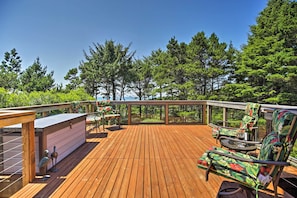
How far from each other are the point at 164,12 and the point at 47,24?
7348mm

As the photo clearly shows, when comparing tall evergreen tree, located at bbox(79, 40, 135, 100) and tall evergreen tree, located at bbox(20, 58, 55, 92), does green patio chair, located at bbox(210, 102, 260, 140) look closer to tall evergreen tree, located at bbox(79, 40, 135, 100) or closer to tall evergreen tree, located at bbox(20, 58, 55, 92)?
tall evergreen tree, located at bbox(79, 40, 135, 100)

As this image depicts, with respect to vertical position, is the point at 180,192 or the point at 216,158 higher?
the point at 216,158

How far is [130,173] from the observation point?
104 inches

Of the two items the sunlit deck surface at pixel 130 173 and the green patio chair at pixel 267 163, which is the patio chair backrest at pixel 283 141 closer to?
the green patio chair at pixel 267 163

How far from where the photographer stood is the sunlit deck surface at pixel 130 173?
2.14 m

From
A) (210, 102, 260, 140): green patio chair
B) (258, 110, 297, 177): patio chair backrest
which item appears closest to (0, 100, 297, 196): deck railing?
(210, 102, 260, 140): green patio chair

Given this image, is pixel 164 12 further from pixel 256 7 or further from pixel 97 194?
pixel 97 194

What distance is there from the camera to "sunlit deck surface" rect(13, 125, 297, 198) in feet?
7.03

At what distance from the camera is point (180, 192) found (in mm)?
2129

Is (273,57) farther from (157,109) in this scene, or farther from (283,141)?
(283,141)

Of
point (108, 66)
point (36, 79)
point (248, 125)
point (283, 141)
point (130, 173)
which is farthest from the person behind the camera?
point (36, 79)

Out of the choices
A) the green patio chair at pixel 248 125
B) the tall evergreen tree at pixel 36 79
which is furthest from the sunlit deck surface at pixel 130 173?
the tall evergreen tree at pixel 36 79

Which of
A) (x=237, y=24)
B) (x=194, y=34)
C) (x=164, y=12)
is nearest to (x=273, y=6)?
(x=237, y=24)

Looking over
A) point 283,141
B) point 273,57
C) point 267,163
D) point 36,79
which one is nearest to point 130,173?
point 267,163
